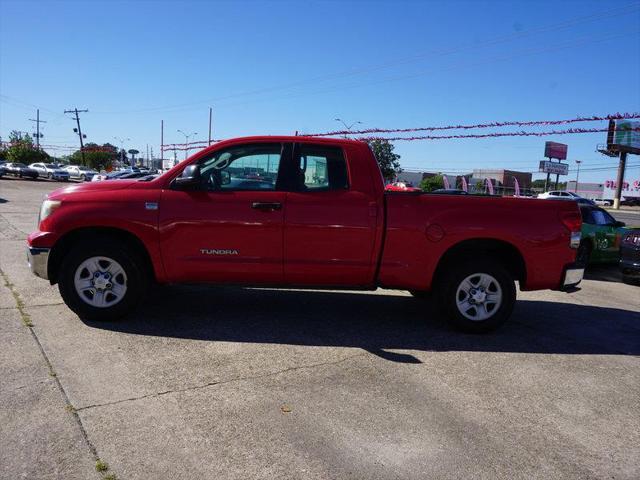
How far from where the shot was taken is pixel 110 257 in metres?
5.03

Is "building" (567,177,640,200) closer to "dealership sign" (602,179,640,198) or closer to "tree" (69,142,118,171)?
"dealership sign" (602,179,640,198)

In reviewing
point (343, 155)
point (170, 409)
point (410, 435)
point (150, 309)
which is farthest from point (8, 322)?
point (410, 435)

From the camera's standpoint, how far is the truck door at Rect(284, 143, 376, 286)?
16.6 feet

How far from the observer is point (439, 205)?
205 inches

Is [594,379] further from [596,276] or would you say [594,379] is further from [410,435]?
[596,276]

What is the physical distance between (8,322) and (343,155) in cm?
368

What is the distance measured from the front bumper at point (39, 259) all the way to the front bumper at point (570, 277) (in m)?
5.25

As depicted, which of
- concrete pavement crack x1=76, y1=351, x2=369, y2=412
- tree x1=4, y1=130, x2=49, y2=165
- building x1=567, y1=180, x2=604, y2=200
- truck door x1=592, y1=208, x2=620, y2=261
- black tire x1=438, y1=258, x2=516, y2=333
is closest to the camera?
concrete pavement crack x1=76, y1=351, x2=369, y2=412

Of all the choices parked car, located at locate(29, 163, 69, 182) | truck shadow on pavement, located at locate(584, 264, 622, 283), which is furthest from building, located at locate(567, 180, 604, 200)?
truck shadow on pavement, located at locate(584, 264, 622, 283)

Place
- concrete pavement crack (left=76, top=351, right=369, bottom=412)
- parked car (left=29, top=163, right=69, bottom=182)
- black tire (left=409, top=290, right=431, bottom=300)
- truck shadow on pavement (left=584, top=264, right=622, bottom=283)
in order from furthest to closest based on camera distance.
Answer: parked car (left=29, top=163, right=69, bottom=182), truck shadow on pavement (left=584, top=264, right=622, bottom=283), black tire (left=409, top=290, right=431, bottom=300), concrete pavement crack (left=76, top=351, right=369, bottom=412)

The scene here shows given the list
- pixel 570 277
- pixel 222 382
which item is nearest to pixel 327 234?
pixel 222 382

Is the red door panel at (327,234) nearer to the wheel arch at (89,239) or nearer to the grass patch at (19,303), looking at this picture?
the wheel arch at (89,239)

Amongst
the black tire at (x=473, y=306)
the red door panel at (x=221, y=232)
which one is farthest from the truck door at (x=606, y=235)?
the red door panel at (x=221, y=232)

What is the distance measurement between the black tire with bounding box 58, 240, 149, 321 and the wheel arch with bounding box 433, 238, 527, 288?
307 cm
